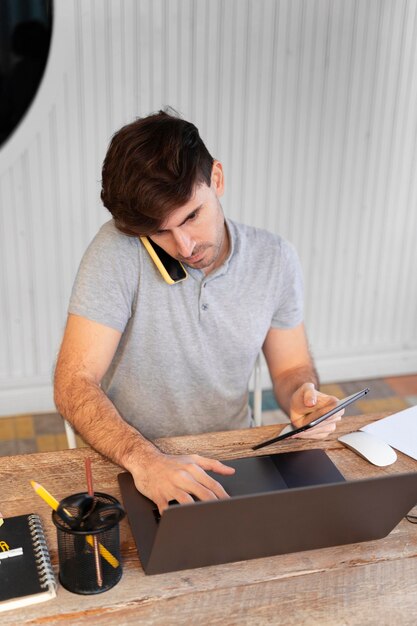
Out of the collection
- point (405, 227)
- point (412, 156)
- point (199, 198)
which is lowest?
point (405, 227)

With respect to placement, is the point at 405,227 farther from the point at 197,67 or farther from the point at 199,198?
the point at 199,198

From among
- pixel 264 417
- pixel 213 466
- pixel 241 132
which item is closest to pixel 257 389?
pixel 213 466

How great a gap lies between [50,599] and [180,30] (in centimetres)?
231

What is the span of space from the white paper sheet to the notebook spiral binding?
0.73 meters

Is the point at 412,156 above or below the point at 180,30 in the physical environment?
below

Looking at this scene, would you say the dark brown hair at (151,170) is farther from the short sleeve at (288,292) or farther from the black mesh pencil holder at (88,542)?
the black mesh pencil holder at (88,542)

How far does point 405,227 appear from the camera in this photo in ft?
11.1

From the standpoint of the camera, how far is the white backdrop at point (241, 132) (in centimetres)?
278

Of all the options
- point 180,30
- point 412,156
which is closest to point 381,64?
point 412,156

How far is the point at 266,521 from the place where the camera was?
3.42ft

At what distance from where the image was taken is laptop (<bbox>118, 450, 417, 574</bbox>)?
974mm

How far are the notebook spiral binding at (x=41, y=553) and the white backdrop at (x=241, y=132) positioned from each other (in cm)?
190

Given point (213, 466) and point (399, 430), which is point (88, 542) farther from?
point (399, 430)

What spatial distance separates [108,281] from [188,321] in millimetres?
220
